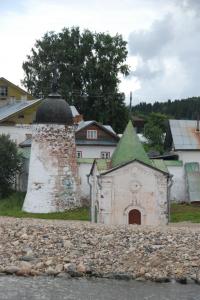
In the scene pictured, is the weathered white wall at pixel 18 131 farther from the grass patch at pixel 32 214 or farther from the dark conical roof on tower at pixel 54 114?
the dark conical roof on tower at pixel 54 114

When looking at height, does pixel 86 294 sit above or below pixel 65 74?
below

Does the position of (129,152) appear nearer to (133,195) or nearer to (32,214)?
(133,195)

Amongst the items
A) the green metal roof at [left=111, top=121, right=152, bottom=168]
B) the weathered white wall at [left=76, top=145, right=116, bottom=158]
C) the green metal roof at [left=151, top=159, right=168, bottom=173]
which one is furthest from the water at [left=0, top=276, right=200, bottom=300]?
the weathered white wall at [left=76, top=145, right=116, bottom=158]

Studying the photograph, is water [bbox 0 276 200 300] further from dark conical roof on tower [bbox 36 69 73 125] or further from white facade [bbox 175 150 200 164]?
white facade [bbox 175 150 200 164]

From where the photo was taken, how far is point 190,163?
1706 inches

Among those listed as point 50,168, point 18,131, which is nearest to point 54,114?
point 50,168

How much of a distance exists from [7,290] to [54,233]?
6.48 m

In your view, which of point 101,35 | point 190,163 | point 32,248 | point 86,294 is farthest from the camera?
point 101,35

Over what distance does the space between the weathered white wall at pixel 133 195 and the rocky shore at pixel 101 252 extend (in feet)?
16.8

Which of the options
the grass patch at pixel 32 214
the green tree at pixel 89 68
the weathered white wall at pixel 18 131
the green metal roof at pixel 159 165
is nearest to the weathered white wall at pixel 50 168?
the grass patch at pixel 32 214

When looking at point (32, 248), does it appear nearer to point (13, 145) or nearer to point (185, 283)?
point (185, 283)

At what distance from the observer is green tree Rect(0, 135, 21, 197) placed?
4419cm

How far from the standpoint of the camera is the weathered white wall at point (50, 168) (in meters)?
37.2

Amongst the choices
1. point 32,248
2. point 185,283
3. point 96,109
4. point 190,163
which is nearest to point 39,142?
point 190,163
